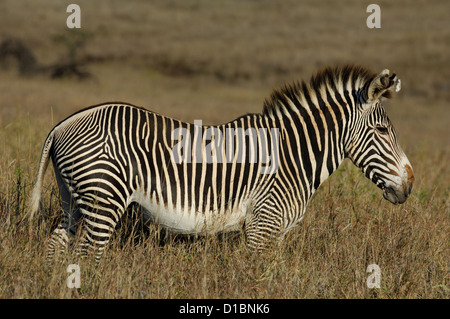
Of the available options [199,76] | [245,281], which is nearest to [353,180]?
[245,281]

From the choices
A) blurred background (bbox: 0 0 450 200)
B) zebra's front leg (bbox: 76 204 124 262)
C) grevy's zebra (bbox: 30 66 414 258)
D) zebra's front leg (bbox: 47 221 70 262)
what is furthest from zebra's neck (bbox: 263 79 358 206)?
blurred background (bbox: 0 0 450 200)

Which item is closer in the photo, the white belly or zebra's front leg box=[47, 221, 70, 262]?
the white belly

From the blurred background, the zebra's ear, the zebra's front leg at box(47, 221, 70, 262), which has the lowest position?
the zebra's front leg at box(47, 221, 70, 262)

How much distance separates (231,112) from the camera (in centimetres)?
1888

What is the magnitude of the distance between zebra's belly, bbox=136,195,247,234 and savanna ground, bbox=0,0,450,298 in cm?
19

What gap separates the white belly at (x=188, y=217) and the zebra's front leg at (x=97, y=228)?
27 cm

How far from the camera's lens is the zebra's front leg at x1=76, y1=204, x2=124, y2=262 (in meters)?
4.30

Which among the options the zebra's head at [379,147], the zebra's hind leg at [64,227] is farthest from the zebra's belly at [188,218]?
the zebra's head at [379,147]

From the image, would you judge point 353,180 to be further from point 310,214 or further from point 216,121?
point 216,121

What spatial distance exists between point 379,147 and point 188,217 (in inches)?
77.3

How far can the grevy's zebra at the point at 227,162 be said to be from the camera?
435 centimetres

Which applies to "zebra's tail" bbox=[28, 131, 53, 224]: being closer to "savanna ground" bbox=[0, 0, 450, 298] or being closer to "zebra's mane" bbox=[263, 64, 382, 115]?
"savanna ground" bbox=[0, 0, 450, 298]

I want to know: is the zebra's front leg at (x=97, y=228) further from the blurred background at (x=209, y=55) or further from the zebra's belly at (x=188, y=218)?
the blurred background at (x=209, y=55)

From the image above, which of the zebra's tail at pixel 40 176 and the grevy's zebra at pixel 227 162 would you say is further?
the zebra's tail at pixel 40 176
